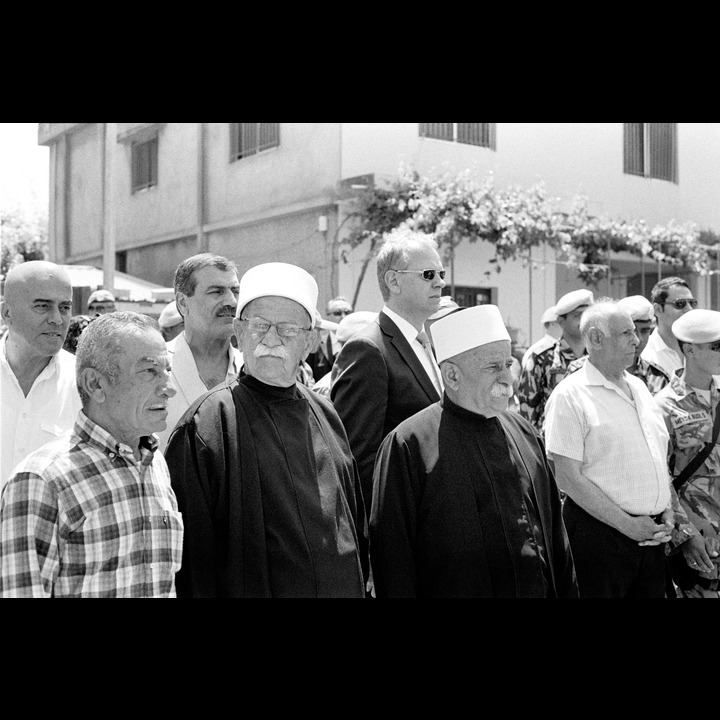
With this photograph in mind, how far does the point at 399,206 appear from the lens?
→ 40.1 feet

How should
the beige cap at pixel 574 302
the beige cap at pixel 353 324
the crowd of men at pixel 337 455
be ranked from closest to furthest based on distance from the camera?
1. the crowd of men at pixel 337 455
2. the beige cap at pixel 353 324
3. the beige cap at pixel 574 302

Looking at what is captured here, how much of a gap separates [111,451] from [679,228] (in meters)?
14.0

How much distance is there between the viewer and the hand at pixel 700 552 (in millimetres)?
4230

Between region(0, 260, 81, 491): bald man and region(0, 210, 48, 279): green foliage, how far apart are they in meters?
23.4

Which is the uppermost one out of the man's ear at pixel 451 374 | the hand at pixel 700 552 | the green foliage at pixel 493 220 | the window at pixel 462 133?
the window at pixel 462 133

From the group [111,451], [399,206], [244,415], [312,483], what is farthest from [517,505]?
[399,206]

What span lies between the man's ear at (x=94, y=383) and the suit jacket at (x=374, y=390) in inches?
52.5

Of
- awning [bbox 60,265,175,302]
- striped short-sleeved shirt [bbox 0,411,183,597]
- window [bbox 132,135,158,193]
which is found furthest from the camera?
window [bbox 132,135,158,193]

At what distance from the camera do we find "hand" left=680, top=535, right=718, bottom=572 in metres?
4.23

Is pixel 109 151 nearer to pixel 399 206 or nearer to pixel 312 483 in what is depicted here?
pixel 399 206

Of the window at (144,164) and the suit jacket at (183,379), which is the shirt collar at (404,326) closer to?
the suit jacket at (183,379)

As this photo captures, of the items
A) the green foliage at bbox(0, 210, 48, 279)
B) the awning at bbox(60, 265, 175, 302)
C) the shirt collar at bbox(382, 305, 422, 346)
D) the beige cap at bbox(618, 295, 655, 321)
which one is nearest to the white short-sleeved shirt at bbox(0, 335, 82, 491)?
the shirt collar at bbox(382, 305, 422, 346)

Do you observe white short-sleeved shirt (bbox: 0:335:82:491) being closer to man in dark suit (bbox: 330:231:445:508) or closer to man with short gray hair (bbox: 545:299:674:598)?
man in dark suit (bbox: 330:231:445:508)

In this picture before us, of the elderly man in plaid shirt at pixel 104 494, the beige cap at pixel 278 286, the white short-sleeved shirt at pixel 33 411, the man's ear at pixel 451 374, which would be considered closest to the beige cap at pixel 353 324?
the white short-sleeved shirt at pixel 33 411
